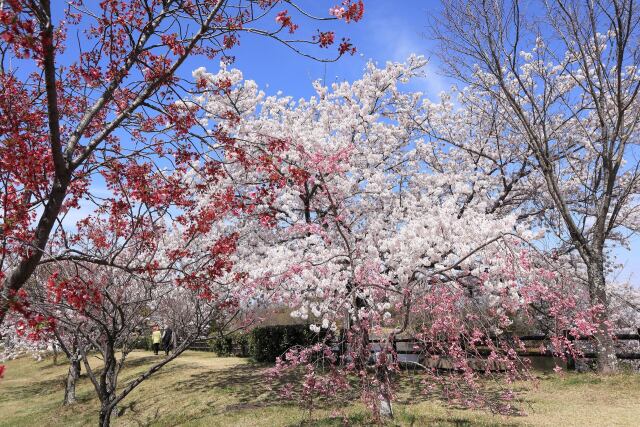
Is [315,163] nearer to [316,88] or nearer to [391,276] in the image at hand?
[391,276]

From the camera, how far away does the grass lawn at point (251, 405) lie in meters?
8.04

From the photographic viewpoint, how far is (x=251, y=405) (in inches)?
408

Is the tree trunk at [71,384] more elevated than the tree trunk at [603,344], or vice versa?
the tree trunk at [603,344]

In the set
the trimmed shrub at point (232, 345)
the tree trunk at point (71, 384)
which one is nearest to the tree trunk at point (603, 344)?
the trimmed shrub at point (232, 345)

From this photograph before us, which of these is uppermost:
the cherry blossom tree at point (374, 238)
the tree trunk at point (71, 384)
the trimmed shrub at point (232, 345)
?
the cherry blossom tree at point (374, 238)

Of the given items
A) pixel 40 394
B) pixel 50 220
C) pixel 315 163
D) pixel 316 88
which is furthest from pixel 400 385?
pixel 40 394

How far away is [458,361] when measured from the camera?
660 cm

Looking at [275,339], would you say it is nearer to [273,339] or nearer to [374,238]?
[273,339]

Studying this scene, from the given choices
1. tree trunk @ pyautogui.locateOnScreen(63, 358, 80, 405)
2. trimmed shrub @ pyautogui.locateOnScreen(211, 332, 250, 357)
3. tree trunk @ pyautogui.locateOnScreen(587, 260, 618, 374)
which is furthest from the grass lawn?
trimmed shrub @ pyautogui.locateOnScreen(211, 332, 250, 357)

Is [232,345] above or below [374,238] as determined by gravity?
below

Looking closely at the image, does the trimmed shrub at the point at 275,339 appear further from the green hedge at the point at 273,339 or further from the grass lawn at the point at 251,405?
the grass lawn at the point at 251,405

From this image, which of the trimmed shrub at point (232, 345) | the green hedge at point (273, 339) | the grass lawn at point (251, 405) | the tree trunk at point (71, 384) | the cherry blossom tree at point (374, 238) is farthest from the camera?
the trimmed shrub at point (232, 345)

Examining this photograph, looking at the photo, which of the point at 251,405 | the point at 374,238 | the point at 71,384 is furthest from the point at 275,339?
the point at 374,238

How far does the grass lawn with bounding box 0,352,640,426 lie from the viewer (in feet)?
26.4
